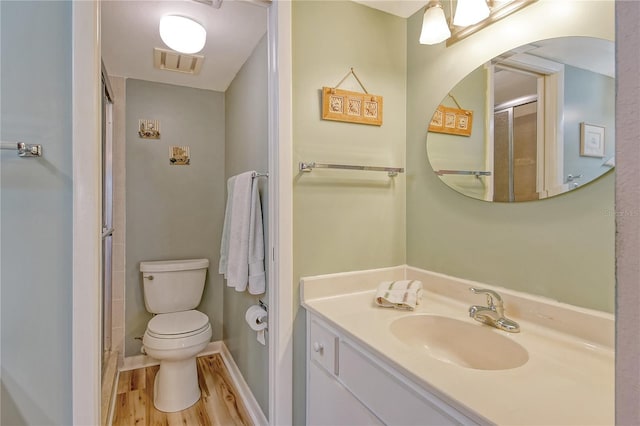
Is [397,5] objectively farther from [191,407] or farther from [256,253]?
[191,407]

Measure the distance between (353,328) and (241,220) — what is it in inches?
36.2

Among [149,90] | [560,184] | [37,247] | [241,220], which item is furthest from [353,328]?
[149,90]

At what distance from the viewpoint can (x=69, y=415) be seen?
1.09 metres

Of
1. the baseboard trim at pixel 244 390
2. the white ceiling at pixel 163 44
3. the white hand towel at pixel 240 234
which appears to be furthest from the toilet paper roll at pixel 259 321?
the white ceiling at pixel 163 44

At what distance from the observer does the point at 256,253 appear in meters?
1.62

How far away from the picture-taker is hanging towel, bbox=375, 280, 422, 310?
1226 mm

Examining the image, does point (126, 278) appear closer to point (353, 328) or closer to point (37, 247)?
point (37, 247)

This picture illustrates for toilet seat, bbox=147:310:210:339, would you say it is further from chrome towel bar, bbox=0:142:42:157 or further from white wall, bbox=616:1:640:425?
white wall, bbox=616:1:640:425

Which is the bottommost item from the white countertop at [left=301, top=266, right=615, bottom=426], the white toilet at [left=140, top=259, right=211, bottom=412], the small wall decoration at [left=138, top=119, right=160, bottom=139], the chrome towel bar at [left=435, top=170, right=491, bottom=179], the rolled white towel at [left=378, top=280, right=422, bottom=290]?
the white toilet at [left=140, top=259, right=211, bottom=412]

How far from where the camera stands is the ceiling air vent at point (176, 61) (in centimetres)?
201

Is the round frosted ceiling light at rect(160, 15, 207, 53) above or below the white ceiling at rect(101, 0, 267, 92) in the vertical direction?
below

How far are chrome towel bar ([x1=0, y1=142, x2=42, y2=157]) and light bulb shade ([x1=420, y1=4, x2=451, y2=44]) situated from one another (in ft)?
4.71

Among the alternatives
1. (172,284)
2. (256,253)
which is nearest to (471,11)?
(256,253)

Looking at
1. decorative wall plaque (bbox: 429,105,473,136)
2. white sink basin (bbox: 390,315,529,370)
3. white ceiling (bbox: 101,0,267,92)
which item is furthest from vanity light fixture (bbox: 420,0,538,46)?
white sink basin (bbox: 390,315,529,370)
